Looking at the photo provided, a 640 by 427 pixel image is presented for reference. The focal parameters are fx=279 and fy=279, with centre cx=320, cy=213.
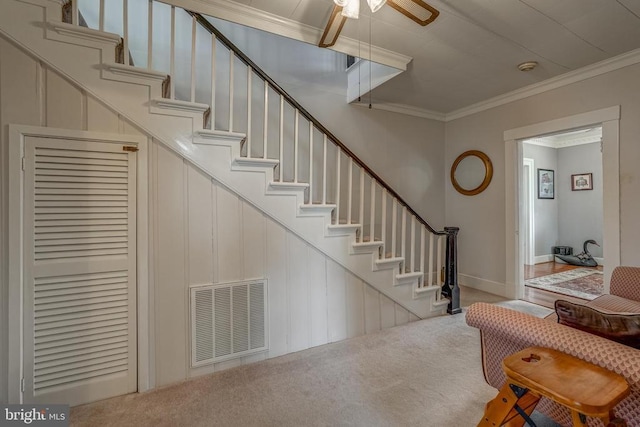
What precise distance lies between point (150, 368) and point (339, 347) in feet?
4.57

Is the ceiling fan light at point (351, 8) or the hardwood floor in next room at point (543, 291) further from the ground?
the ceiling fan light at point (351, 8)

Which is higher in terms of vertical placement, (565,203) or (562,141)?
(562,141)

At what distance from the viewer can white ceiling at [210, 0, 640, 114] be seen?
6.71 ft

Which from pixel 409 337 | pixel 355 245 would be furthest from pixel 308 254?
pixel 409 337

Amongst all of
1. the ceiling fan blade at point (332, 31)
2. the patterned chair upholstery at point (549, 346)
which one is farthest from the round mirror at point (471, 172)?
the patterned chair upholstery at point (549, 346)

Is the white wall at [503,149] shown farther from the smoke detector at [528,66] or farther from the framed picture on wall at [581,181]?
the framed picture on wall at [581,181]

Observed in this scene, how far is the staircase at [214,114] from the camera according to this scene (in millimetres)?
1646

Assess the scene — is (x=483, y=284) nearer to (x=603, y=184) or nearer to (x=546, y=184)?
(x=603, y=184)

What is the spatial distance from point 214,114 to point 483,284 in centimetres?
396

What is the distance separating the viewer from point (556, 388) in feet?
2.96

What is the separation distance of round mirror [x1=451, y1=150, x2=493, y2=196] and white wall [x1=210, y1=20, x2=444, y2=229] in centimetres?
25

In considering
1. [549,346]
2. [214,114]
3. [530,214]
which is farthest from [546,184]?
[214,114]

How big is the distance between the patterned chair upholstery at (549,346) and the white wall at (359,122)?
8.66 ft

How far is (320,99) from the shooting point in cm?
337
